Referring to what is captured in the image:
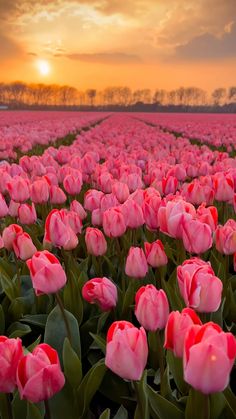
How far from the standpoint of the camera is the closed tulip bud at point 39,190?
9.40 feet

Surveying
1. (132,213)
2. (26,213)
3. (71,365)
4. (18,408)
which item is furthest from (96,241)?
(18,408)

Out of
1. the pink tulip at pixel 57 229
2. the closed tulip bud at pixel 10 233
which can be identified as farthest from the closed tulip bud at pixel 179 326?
the closed tulip bud at pixel 10 233

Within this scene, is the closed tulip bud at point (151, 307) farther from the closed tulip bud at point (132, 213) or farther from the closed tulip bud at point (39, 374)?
the closed tulip bud at point (132, 213)

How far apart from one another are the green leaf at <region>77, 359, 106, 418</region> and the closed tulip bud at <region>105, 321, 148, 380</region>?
362 mm

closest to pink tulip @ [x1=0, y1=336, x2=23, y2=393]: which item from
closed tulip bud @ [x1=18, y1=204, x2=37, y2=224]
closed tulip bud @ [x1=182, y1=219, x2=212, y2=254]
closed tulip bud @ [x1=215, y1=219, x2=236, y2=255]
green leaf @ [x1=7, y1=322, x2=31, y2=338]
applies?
green leaf @ [x1=7, y1=322, x2=31, y2=338]

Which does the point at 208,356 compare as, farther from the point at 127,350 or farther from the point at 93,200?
the point at 93,200

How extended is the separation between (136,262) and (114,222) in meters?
0.35

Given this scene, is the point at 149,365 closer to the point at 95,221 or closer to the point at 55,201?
the point at 95,221

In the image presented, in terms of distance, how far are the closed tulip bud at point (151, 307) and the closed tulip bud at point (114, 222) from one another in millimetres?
828

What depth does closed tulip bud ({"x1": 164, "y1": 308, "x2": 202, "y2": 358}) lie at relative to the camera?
104 cm

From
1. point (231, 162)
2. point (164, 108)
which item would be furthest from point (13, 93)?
point (231, 162)

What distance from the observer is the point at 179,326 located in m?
1.06

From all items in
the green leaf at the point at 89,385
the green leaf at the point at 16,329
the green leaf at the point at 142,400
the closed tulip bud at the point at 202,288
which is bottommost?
the green leaf at the point at 16,329

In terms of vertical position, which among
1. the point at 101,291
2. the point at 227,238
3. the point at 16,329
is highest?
the point at 227,238
